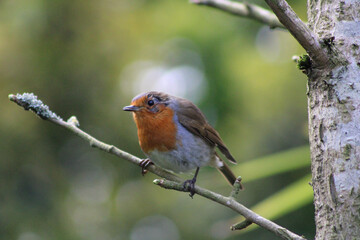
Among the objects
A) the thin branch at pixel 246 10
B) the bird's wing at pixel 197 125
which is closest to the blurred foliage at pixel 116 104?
the bird's wing at pixel 197 125

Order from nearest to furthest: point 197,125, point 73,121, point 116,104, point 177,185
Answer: point 177,185
point 73,121
point 197,125
point 116,104

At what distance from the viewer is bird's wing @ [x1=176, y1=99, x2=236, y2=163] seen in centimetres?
404

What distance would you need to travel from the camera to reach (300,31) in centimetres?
194

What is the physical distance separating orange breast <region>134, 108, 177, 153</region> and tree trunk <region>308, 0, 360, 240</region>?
5.70 feet

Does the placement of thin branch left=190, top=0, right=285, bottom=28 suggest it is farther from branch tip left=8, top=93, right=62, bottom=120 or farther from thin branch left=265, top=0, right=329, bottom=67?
branch tip left=8, top=93, right=62, bottom=120

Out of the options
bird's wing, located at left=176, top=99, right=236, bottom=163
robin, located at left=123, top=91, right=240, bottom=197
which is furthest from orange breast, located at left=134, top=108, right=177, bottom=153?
bird's wing, located at left=176, top=99, right=236, bottom=163

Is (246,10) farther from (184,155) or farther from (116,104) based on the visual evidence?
(116,104)

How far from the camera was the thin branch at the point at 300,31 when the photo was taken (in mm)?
1881

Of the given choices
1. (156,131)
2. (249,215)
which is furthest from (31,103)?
(156,131)

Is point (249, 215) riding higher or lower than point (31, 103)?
lower

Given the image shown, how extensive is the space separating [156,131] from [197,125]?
1.54ft

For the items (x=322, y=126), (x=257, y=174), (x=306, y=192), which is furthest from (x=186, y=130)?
(x=322, y=126)

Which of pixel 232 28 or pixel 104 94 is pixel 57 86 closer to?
pixel 104 94

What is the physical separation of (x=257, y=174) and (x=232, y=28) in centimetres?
489
